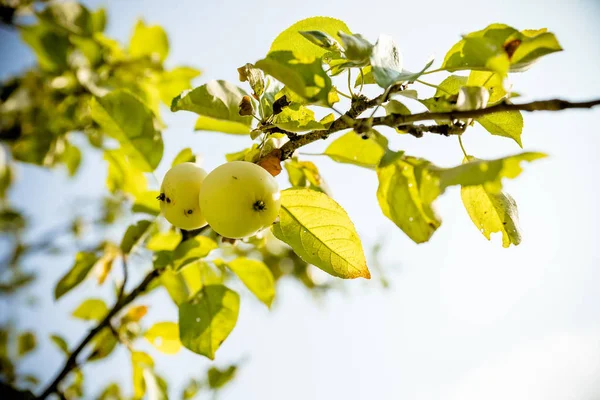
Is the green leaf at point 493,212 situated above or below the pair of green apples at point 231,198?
above

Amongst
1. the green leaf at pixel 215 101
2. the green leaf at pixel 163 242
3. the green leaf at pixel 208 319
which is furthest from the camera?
the green leaf at pixel 163 242

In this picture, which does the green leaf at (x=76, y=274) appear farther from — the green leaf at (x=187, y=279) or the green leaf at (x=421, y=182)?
the green leaf at (x=421, y=182)

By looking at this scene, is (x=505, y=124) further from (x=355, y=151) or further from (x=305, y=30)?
(x=305, y=30)

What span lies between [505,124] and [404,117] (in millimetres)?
328

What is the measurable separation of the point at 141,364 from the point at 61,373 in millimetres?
250

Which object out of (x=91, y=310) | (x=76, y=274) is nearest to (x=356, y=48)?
(x=76, y=274)

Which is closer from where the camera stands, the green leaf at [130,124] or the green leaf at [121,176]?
the green leaf at [130,124]

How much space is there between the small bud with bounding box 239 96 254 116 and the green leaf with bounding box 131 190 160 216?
1.52ft

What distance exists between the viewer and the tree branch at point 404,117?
530 mm

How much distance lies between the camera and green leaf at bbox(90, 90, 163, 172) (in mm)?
1043

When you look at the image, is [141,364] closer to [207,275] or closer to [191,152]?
[207,275]

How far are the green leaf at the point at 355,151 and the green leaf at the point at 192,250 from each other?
42 cm

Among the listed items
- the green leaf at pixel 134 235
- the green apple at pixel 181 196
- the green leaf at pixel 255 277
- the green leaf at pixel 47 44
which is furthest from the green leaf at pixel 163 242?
the green leaf at pixel 47 44

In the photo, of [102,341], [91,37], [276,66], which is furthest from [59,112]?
[276,66]
